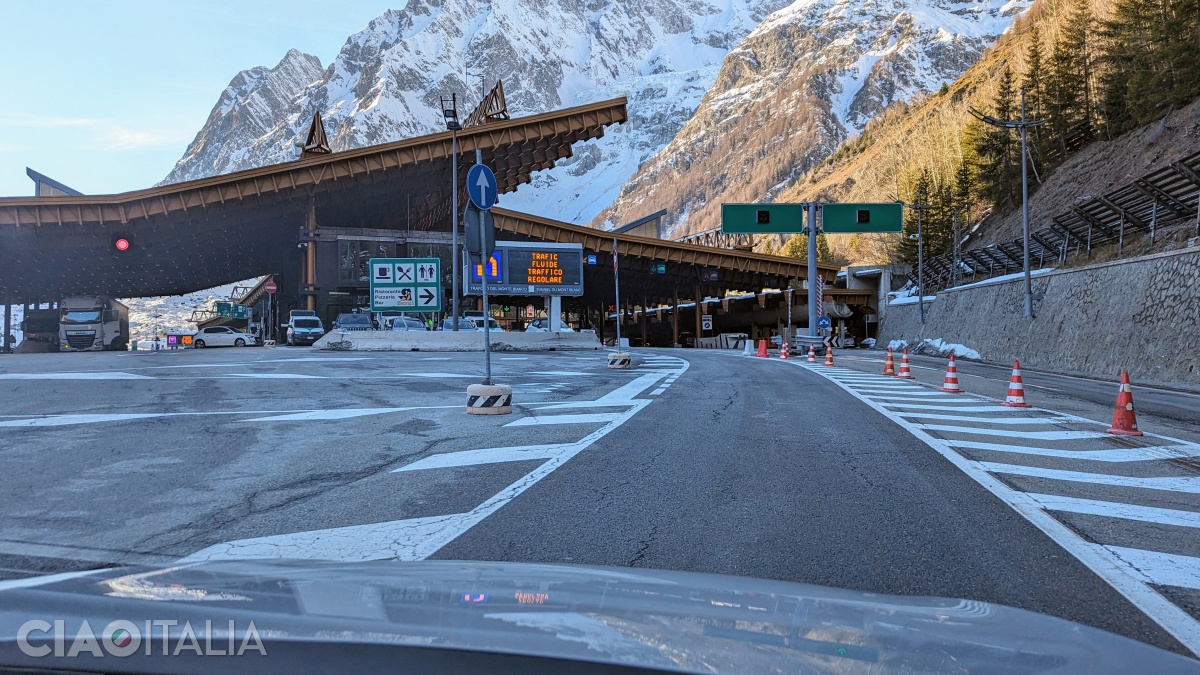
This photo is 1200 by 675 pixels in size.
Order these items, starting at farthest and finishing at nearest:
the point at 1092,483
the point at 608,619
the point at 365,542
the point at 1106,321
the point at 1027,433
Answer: the point at 1106,321 → the point at 1027,433 → the point at 1092,483 → the point at 365,542 → the point at 608,619

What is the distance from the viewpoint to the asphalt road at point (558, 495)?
13.3 ft

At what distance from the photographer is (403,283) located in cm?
3803

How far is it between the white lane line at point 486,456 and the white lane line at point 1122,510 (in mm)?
4002

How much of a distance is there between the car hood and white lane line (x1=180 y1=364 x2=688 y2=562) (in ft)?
5.72

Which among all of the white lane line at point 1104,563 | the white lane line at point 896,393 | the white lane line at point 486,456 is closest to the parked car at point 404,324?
the white lane line at point 896,393

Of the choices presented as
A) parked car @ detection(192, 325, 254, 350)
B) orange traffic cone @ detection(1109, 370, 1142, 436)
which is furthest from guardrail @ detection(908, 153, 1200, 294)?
parked car @ detection(192, 325, 254, 350)

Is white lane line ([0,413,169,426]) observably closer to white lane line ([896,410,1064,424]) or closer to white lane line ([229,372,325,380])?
white lane line ([229,372,325,380])

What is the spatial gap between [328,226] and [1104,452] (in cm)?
5770

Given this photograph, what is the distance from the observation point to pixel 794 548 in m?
4.26

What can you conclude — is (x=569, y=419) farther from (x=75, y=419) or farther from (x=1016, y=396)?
(x=1016, y=396)

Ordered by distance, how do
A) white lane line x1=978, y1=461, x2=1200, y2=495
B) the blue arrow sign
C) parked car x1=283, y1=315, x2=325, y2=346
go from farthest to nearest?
parked car x1=283, y1=315, x2=325, y2=346 < the blue arrow sign < white lane line x1=978, y1=461, x2=1200, y2=495

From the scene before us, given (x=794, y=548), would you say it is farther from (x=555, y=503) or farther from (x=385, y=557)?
(x=385, y=557)

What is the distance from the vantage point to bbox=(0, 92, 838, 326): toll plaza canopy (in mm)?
46844

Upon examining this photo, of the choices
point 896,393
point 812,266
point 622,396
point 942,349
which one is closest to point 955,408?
point 896,393
